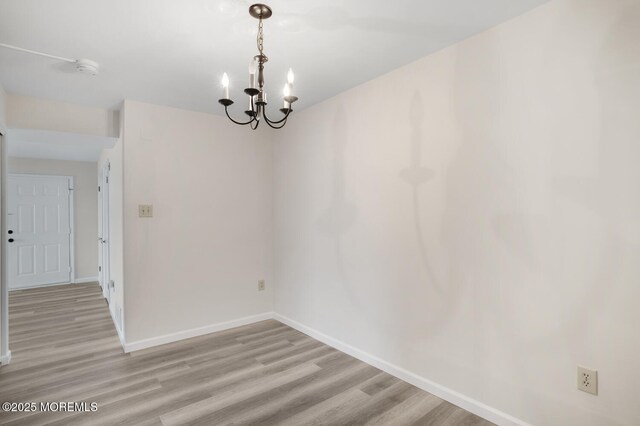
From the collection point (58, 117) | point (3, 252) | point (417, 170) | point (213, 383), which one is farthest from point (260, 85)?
point (3, 252)

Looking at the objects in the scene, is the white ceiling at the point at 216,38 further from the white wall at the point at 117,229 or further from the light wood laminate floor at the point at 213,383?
the light wood laminate floor at the point at 213,383

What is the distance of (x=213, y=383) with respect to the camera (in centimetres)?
246

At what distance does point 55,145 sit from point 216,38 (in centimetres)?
419

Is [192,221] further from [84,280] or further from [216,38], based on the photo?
[84,280]

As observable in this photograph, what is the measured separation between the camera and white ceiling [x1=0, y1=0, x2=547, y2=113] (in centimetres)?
174

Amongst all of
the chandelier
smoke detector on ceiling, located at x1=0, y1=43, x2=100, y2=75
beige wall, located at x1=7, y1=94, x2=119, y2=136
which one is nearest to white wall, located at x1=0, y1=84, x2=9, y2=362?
beige wall, located at x1=7, y1=94, x2=119, y2=136

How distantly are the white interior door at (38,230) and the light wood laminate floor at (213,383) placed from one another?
2.73 meters

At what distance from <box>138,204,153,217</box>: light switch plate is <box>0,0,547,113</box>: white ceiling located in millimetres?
1062

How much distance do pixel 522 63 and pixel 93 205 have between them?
710 centimetres

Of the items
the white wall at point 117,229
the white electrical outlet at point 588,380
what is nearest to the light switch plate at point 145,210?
the white wall at point 117,229

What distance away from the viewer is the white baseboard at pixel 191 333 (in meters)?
3.09

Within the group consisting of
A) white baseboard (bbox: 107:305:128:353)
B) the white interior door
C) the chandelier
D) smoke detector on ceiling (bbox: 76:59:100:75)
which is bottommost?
white baseboard (bbox: 107:305:128:353)

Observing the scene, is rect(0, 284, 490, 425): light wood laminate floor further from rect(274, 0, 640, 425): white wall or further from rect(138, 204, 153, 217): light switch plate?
rect(138, 204, 153, 217): light switch plate

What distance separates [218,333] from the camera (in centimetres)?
353
